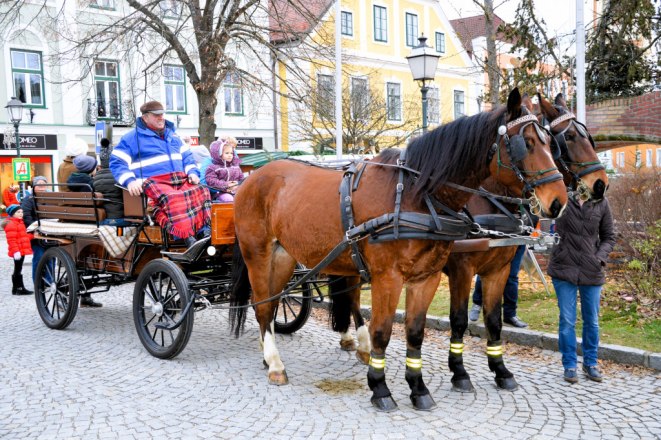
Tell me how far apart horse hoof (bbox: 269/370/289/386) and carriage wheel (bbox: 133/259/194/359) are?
3.12ft

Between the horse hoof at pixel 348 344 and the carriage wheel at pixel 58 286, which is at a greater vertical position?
the carriage wheel at pixel 58 286

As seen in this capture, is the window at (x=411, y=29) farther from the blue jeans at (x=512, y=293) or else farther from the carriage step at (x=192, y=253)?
the carriage step at (x=192, y=253)

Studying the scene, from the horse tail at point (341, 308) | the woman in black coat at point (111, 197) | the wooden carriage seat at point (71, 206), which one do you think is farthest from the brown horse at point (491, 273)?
the wooden carriage seat at point (71, 206)

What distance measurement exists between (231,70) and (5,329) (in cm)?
818

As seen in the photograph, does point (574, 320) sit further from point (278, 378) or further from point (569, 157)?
point (278, 378)

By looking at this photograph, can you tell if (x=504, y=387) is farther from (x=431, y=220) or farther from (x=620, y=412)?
(x=431, y=220)

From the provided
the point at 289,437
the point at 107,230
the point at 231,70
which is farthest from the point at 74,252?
the point at 231,70

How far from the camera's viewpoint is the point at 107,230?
6246 millimetres

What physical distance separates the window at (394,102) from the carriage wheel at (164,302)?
1917cm

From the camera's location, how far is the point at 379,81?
28.8 meters

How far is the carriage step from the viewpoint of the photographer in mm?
5582

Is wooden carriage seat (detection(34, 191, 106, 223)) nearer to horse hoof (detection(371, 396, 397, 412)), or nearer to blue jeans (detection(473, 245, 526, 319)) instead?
horse hoof (detection(371, 396, 397, 412))

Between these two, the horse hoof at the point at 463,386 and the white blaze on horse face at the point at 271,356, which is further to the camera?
the white blaze on horse face at the point at 271,356

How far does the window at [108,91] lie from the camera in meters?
23.5
